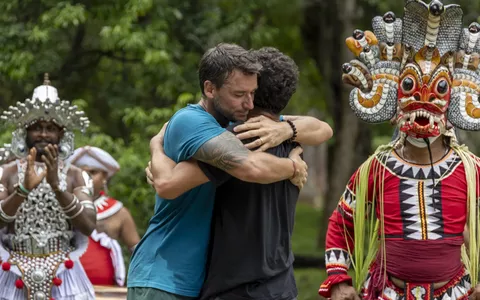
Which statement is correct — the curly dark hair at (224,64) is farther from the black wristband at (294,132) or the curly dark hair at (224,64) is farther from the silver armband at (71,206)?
the silver armband at (71,206)

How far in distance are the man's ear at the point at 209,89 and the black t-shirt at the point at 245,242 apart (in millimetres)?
353

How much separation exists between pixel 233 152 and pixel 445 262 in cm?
172

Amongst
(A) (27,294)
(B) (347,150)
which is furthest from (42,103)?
(B) (347,150)

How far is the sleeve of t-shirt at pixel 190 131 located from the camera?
16.8 ft

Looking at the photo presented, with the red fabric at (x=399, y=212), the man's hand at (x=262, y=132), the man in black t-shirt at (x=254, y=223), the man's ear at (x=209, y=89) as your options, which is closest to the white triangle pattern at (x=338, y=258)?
the red fabric at (x=399, y=212)

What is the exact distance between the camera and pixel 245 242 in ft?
17.1

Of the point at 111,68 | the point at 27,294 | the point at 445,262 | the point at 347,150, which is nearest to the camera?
the point at 445,262

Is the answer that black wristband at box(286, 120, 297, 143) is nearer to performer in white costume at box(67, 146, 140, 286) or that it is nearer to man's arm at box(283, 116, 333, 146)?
man's arm at box(283, 116, 333, 146)

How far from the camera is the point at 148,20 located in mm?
13656

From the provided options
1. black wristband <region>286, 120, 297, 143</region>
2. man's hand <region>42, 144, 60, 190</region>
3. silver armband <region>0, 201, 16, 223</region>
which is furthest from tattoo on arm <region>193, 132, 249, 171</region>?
silver armband <region>0, 201, 16, 223</region>

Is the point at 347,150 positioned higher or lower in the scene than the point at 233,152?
lower

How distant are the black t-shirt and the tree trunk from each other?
11.6 metres

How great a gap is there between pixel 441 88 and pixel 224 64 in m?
1.64

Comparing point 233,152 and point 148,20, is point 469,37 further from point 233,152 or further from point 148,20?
point 148,20
